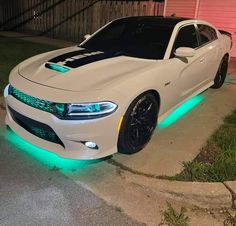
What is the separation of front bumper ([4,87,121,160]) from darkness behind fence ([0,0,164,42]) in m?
8.61

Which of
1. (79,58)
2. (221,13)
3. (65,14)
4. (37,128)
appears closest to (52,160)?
(37,128)

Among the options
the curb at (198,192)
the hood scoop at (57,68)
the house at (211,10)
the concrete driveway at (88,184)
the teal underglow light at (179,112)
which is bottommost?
the teal underglow light at (179,112)

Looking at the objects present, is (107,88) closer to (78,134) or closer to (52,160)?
(78,134)

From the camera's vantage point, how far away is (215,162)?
3668mm

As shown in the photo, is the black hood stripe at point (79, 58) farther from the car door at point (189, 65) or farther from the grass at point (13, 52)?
the grass at point (13, 52)

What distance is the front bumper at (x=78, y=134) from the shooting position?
3242 millimetres

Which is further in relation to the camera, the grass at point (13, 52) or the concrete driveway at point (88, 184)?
the grass at point (13, 52)

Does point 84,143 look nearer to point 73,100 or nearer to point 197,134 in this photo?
point 73,100

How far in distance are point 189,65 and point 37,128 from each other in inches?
92.7

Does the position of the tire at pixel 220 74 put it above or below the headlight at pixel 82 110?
below

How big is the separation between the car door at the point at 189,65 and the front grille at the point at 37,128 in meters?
1.89

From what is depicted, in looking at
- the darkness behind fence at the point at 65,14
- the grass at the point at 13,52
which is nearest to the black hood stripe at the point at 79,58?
the grass at the point at 13,52

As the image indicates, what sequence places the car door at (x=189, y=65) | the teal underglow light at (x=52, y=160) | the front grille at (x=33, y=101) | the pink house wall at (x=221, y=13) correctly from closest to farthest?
the front grille at (x=33, y=101), the teal underglow light at (x=52, y=160), the car door at (x=189, y=65), the pink house wall at (x=221, y=13)

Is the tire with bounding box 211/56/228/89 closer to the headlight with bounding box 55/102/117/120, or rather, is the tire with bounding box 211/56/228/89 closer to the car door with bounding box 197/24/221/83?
the car door with bounding box 197/24/221/83
